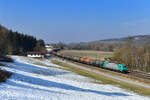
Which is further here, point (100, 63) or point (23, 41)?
point (23, 41)

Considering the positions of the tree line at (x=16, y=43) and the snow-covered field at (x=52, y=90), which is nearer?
the snow-covered field at (x=52, y=90)

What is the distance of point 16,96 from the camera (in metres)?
11.2

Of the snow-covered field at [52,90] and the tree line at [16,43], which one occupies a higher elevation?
the tree line at [16,43]

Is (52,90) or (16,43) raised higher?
(16,43)

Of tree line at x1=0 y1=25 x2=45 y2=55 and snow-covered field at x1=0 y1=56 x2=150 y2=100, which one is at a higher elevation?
tree line at x1=0 y1=25 x2=45 y2=55

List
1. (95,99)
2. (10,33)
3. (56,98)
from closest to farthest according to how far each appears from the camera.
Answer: (56,98)
(95,99)
(10,33)

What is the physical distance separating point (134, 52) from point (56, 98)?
64987 millimetres

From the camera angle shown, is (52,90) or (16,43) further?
(16,43)

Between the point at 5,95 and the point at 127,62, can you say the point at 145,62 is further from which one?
the point at 5,95

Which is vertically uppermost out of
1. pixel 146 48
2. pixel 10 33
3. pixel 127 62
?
pixel 10 33

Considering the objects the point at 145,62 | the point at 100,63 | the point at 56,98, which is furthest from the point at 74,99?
the point at 145,62

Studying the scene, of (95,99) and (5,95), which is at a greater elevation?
(5,95)

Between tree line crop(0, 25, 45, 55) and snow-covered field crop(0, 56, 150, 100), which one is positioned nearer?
snow-covered field crop(0, 56, 150, 100)

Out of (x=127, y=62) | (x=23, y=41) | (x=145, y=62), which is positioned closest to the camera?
(x=145, y=62)
